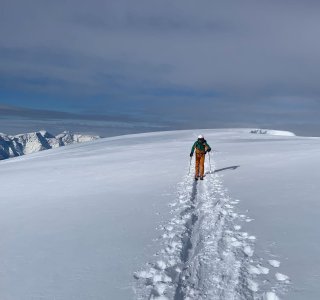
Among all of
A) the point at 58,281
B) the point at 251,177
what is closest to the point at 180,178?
the point at 251,177

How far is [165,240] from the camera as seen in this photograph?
7754mm

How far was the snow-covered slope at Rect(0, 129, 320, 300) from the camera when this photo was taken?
224 inches

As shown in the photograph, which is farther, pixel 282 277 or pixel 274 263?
pixel 274 263

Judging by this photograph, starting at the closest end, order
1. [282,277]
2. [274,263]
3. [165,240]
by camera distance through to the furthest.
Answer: [282,277] → [274,263] → [165,240]

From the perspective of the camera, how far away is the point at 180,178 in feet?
53.0

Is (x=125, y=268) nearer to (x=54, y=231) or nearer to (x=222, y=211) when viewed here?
(x=54, y=231)

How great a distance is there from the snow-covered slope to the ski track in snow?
19 mm


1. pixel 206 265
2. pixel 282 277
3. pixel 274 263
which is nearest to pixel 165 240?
pixel 206 265

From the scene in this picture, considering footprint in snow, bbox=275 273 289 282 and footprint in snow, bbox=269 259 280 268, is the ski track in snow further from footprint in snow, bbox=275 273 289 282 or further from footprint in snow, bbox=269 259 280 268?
footprint in snow, bbox=269 259 280 268

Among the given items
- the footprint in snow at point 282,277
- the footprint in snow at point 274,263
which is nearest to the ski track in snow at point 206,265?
the footprint in snow at point 282,277

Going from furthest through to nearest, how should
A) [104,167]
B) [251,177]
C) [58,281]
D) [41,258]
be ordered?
[104,167] → [251,177] → [41,258] → [58,281]

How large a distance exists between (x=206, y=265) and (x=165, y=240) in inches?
63.0

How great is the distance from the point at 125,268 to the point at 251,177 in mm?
9958

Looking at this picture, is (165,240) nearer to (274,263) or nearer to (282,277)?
(274,263)
